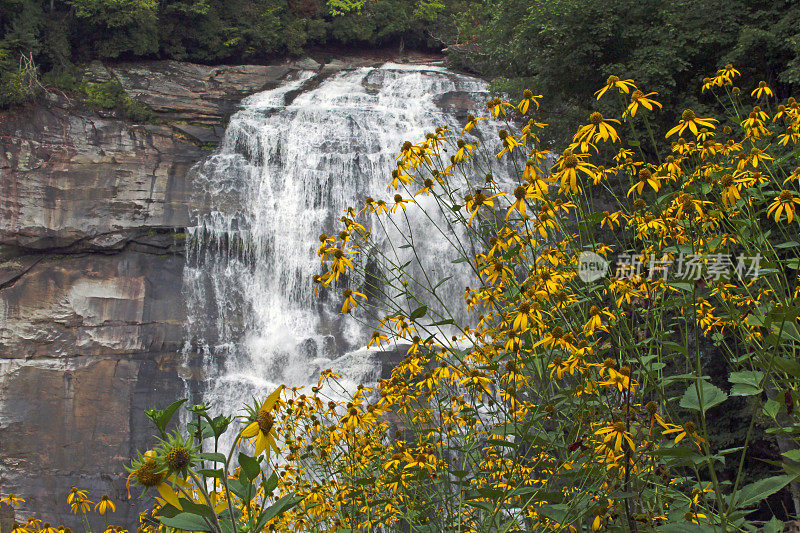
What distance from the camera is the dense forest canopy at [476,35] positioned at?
25.2 feet

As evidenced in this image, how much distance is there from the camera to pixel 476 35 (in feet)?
56.5

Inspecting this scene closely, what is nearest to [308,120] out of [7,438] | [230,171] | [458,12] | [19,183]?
[230,171]

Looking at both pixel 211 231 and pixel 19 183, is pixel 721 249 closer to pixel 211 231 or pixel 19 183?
pixel 211 231

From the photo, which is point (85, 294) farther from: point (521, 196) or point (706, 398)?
point (706, 398)

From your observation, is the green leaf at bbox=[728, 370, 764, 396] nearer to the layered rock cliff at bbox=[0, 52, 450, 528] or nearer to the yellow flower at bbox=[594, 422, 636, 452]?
the yellow flower at bbox=[594, 422, 636, 452]

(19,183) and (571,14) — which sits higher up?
(571,14)

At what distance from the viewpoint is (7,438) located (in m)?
9.49

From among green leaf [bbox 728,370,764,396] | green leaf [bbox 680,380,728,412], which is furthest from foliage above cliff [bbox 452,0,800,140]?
green leaf [bbox 680,380,728,412]

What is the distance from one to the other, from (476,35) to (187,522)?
59.2ft

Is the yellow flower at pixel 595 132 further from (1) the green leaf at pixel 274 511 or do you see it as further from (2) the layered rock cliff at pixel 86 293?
(2) the layered rock cliff at pixel 86 293

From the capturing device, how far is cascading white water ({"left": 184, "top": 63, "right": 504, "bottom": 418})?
34.2 ft

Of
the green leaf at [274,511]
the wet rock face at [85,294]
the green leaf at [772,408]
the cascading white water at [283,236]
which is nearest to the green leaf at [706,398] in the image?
the green leaf at [772,408]

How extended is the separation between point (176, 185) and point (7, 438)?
17.4ft

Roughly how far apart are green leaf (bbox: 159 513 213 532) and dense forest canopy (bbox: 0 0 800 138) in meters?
7.60
